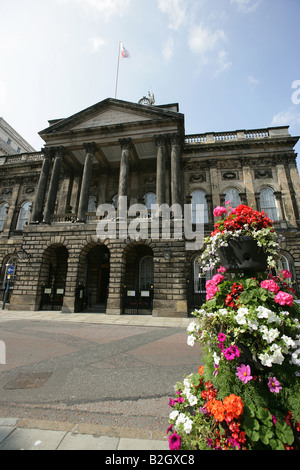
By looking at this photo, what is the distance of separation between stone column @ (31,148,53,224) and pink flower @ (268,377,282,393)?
17566 mm

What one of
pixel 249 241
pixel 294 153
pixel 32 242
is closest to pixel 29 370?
pixel 249 241

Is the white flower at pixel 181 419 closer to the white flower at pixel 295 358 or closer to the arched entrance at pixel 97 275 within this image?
the white flower at pixel 295 358

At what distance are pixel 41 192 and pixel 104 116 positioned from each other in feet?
27.3

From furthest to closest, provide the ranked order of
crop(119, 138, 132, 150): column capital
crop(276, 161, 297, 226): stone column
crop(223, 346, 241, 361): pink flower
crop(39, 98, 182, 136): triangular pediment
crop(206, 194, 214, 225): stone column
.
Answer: crop(206, 194, 214, 225): stone column < crop(39, 98, 182, 136): triangular pediment < crop(276, 161, 297, 226): stone column < crop(119, 138, 132, 150): column capital < crop(223, 346, 241, 361): pink flower

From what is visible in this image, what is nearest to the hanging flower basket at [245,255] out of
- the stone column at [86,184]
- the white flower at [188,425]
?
the white flower at [188,425]

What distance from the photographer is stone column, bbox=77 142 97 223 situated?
51.7ft

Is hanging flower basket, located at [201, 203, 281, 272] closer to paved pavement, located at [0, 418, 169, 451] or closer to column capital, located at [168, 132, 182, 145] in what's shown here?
paved pavement, located at [0, 418, 169, 451]

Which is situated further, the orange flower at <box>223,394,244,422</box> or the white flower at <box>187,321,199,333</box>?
the white flower at <box>187,321,199,333</box>

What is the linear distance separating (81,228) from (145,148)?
30.1 ft

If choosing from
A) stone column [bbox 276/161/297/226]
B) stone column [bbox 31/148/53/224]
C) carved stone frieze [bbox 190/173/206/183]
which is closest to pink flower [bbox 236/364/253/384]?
stone column [bbox 31/148/53/224]

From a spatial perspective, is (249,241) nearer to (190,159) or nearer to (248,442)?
(248,442)

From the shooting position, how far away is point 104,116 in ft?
59.9

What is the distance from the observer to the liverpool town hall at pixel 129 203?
14180mm

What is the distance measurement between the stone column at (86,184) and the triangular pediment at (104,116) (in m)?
1.88
